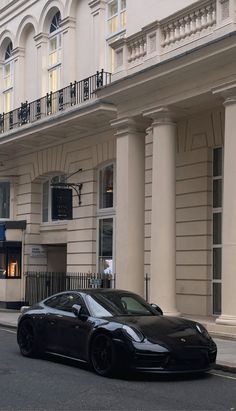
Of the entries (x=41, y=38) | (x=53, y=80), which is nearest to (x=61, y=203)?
(x=53, y=80)

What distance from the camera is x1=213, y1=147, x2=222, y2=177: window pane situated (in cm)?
1783

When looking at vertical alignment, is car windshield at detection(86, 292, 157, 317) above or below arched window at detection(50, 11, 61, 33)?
below

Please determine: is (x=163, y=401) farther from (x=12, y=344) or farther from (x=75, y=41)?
(x=75, y=41)

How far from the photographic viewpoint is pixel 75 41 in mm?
23656

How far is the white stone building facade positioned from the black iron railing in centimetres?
50

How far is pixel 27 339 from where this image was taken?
1180cm

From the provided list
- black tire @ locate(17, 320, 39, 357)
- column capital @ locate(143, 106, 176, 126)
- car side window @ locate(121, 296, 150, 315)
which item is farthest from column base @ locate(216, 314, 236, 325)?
column capital @ locate(143, 106, 176, 126)

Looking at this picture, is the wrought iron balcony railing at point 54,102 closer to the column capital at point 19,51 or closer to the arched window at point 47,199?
the arched window at point 47,199

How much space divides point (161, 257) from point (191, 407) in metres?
8.59

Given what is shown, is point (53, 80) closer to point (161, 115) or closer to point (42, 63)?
point (42, 63)

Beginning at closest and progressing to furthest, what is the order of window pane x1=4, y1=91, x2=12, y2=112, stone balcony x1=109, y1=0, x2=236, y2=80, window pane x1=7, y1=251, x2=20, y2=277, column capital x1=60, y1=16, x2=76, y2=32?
1. stone balcony x1=109, y1=0, x2=236, y2=80
2. column capital x1=60, y1=16, x2=76, y2=32
3. window pane x1=7, y1=251, x2=20, y2=277
4. window pane x1=4, y1=91, x2=12, y2=112

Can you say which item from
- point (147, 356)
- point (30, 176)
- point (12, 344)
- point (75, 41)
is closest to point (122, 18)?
point (75, 41)

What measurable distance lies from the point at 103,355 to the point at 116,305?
3.89 ft

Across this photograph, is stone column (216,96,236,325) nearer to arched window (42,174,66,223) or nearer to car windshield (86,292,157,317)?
car windshield (86,292,157,317)
